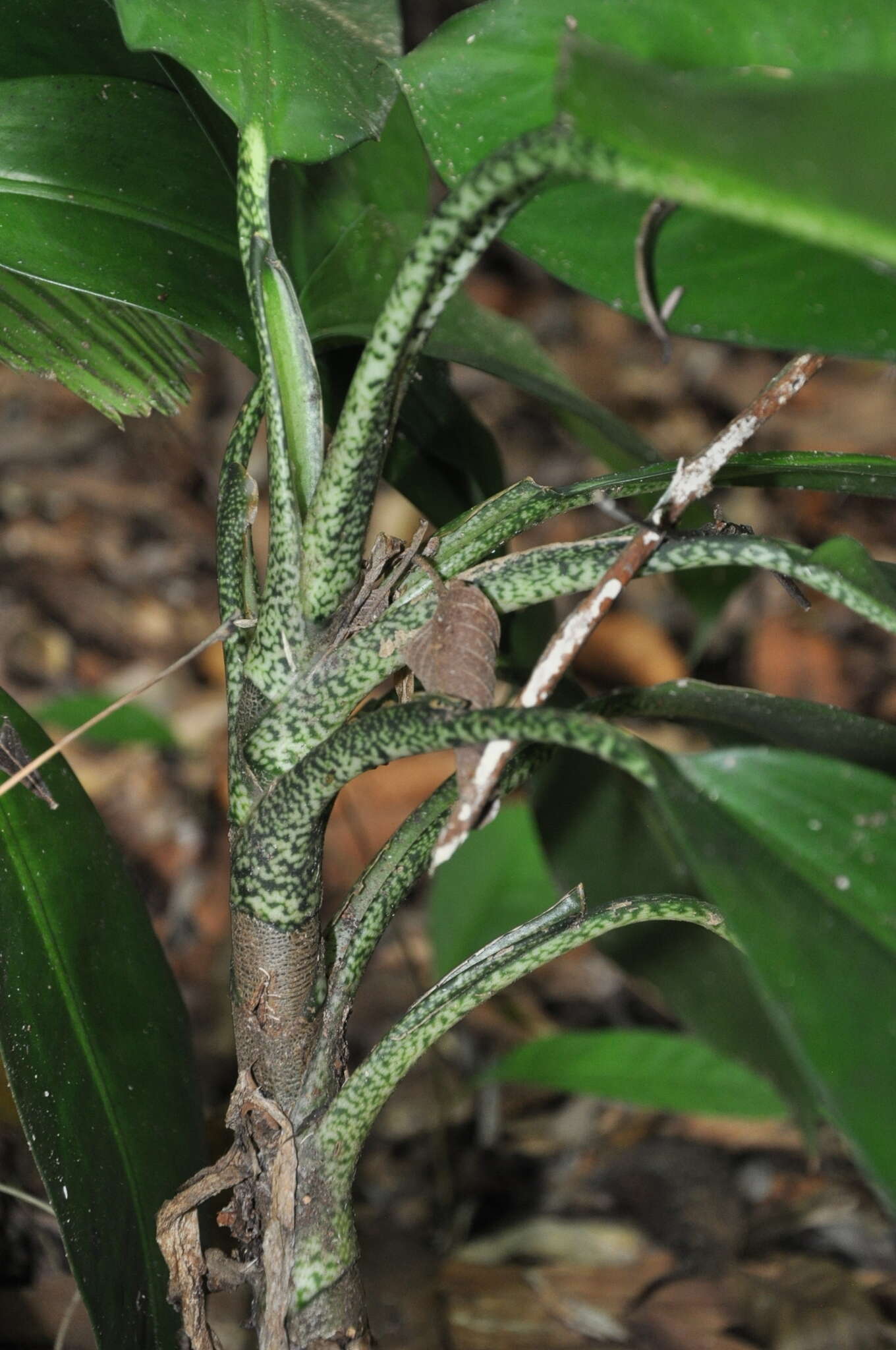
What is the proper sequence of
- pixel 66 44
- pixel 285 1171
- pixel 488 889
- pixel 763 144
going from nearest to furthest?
pixel 763 144, pixel 285 1171, pixel 66 44, pixel 488 889

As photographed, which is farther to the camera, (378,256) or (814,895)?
(378,256)

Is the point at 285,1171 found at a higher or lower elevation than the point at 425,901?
lower

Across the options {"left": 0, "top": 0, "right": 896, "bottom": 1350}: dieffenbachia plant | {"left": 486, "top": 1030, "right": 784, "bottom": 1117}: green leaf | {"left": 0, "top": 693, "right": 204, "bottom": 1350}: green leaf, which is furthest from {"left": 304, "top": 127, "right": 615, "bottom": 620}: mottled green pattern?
{"left": 486, "top": 1030, "right": 784, "bottom": 1117}: green leaf

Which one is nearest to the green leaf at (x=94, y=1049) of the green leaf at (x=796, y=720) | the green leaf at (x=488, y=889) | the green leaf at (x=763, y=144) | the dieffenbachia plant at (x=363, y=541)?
the dieffenbachia plant at (x=363, y=541)

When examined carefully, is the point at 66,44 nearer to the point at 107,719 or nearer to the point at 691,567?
the point at 691,567

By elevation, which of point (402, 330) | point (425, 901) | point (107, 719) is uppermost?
point (107, 719)

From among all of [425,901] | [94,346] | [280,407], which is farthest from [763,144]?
[425,901]

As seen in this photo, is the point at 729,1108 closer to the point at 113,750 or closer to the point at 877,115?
the point at 877,115

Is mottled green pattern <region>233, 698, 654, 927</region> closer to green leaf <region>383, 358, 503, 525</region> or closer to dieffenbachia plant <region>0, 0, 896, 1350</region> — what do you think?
dieffenbachia plant <region>0, 0, 896, 1350</region>
